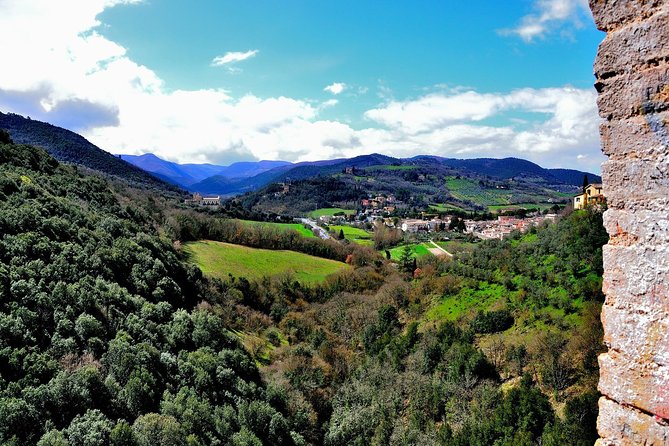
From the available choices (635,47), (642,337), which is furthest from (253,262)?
(635,47)

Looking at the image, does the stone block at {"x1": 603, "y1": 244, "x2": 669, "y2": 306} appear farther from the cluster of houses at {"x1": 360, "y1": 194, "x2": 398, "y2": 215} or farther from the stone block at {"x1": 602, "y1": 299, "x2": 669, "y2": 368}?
the cluster of houses at {"x1": 360, "y1": 194, "x2": 398, "y2": 215}

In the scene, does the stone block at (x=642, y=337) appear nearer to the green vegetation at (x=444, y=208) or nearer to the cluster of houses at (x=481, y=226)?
the cluster of houses at (x=481, y=226)

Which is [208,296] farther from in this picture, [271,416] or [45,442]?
[45,442]

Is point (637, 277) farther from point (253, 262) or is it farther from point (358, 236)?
point (358, 236)

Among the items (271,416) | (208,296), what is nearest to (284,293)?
(208,296)

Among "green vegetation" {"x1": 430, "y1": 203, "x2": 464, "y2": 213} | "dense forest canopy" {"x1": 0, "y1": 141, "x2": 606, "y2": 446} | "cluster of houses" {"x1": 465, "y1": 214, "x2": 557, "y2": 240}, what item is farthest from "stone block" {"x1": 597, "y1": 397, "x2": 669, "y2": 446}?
"green vegetation" {"x1": 430, "y1": 203, "x2": 464, "y2": 213}

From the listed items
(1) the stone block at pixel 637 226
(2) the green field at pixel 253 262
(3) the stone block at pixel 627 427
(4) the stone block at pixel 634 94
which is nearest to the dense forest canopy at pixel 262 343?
(2) the green field at pixel 253 262

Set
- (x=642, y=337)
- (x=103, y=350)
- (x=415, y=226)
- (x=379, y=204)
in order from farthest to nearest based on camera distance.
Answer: (x=379, y=204) < (x=415, y=226) < (x=103, y=350) < (x=642, y=337)
